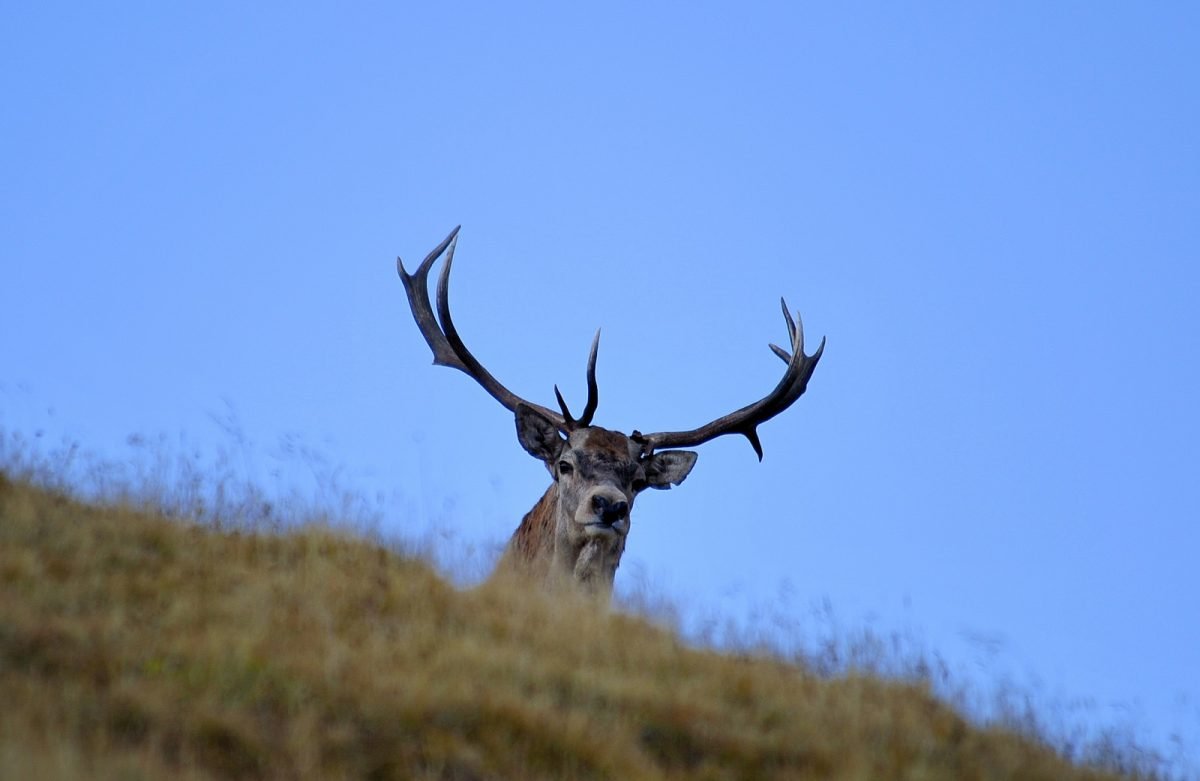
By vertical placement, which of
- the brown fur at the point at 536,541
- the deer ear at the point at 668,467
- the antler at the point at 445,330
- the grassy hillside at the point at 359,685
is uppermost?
the antler at the point at 445,330

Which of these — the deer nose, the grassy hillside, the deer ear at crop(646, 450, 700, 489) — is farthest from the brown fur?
the grassy hillside

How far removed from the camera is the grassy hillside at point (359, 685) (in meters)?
6.70

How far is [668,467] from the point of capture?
558 inches

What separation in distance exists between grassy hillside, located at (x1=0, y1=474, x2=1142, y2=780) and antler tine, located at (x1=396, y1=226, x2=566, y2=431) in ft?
14.7

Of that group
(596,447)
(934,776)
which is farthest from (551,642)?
(596,447)

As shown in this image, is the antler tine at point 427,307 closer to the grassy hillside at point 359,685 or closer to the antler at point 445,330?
the antler at point 445,330

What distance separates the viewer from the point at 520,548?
45.6ft

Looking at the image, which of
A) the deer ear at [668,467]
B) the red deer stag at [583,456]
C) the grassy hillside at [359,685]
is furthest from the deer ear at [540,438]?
the grassy hillside at [359,685]

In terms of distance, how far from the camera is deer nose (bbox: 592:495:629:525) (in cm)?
1273

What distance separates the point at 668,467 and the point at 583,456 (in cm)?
111

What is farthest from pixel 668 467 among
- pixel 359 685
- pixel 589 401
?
pixel 359 685

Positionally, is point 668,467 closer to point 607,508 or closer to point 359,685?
point 607,508

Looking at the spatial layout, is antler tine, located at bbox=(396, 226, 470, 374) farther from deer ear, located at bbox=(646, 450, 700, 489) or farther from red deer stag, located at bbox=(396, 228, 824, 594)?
deer ear, located at bbox=(646, 450, 700, 489)

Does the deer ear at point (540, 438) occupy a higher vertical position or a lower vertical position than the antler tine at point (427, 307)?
lower
